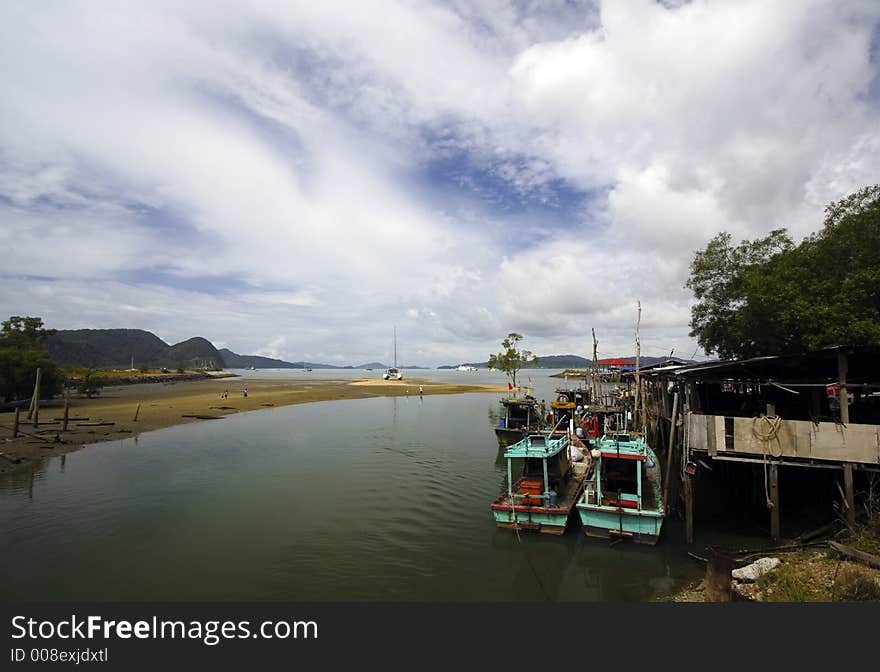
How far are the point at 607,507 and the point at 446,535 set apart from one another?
5908mm

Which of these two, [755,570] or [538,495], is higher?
[538,495]

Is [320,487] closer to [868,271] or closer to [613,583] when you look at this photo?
[613,583]

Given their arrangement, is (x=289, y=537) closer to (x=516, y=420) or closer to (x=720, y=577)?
(x=720, y=577)

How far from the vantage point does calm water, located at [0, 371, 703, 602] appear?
12156 millimetres

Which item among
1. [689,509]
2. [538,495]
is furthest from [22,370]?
[689,509]

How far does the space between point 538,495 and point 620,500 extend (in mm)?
2887

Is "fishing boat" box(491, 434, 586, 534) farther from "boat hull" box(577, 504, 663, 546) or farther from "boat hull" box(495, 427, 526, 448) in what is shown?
"boat hull" box(495, 427, 526, 448)

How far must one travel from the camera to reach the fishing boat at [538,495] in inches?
614

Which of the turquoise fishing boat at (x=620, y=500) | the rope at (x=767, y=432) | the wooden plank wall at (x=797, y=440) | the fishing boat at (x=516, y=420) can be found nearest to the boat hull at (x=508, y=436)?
the fishing boat at (x=516, y=420)

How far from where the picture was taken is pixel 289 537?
15648 millimetres

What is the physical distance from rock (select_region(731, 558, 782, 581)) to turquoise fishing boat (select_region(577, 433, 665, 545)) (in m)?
2.95

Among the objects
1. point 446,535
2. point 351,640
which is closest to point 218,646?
point 351,640

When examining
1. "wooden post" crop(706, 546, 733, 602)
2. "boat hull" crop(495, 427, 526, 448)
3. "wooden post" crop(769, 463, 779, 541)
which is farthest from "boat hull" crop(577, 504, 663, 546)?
"boat hull" crop(495, 427, 526, 448)

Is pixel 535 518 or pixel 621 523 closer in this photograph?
pixel 621 523
